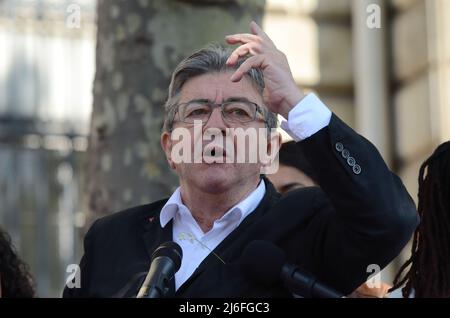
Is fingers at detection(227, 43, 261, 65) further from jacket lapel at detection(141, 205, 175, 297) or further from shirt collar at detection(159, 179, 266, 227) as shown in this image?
jacket lapel at detection(141, 205, 175, 297)

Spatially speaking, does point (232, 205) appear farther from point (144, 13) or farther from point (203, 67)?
point (144, 13)

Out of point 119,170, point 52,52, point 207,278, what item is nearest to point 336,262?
point 207,278

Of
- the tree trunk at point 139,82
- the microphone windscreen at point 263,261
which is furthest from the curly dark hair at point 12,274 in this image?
the microphone windscreen at point 263,261

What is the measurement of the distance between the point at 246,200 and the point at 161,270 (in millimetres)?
635

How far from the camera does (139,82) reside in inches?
264

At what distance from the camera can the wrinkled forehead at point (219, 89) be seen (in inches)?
185

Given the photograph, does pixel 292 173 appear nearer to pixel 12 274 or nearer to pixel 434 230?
pixel 12 274

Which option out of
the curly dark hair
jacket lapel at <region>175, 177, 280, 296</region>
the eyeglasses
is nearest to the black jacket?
jacket lapel at <region>175, 177, 280, 296</region>

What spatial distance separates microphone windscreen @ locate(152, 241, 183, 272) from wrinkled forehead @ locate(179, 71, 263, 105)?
62 centimetres

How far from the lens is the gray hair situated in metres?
4.75

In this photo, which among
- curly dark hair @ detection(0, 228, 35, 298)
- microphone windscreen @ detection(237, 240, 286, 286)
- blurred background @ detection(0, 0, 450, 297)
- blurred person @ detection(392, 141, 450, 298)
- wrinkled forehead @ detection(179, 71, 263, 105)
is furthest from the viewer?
blurred background @ detection(0, 0, 450, 297)

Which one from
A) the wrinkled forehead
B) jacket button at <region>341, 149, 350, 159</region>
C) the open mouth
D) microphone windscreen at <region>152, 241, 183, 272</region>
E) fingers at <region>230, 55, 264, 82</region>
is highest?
fingers at <region>230, 55, 264, 82</region>

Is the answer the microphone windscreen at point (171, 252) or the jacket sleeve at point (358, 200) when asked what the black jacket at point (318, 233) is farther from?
the microphone windscreen at point (171, 252)

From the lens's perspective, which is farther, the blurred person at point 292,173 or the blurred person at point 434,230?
the blurred person at point 292,173
